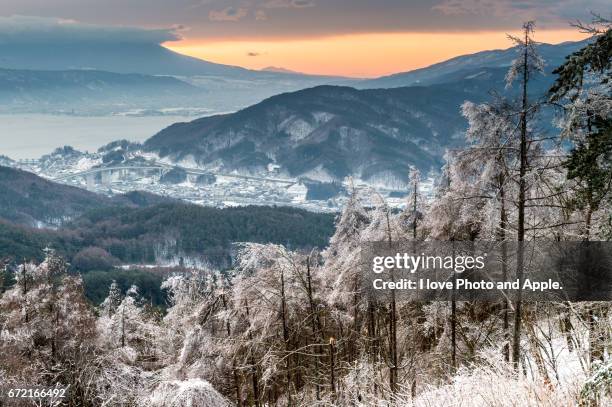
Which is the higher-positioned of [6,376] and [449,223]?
[449,223]

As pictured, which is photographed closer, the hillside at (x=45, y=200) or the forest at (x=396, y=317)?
the forest at (x=396, y=317)

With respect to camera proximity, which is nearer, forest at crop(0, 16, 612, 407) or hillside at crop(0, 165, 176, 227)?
forest at crop(0, 16, 612, 407)

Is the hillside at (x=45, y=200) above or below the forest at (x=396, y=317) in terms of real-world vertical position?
below

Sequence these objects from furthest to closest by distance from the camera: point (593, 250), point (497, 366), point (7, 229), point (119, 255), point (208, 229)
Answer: point (208, 229), point (119, 255), point (7, 229), point (593, 250), point (497, 366)

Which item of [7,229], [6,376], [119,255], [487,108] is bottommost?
[119,255]

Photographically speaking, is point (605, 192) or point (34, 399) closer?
point (605, 192)

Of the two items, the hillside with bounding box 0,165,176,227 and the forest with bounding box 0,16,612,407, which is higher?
the forest with bounding box 0,16,612,407

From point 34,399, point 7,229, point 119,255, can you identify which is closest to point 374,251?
point 34,399

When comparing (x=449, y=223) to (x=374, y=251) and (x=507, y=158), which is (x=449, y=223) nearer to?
(x=374, y=251)
